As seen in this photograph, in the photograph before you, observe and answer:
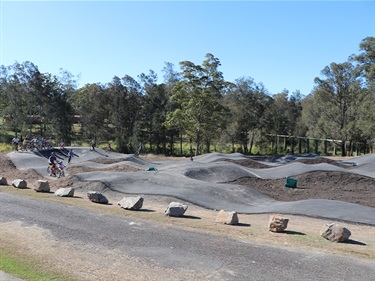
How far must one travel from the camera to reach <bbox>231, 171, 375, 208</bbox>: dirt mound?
61.1 feet

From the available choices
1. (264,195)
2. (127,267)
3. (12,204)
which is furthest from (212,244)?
(264,195)

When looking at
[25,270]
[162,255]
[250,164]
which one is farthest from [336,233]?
[250,164]

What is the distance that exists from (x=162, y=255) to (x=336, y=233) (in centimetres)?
516

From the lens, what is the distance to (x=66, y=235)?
32.0ft

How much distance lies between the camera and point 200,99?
43.4 m

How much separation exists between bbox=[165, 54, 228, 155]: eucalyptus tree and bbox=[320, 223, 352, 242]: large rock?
34.2 meters

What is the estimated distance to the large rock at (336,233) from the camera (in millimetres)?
9656

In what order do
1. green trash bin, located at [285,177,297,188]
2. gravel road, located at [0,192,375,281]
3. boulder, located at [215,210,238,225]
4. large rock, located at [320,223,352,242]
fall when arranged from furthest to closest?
1. green trash bin, located at [285,177,297,188]
2. boulder, located at [215,210,238,225]
3. large rock, located at [320,223,352,242]
4. gravel road, located at [0,192,375,281]

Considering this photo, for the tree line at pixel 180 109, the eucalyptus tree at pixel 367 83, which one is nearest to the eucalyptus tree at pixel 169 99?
the tree line at pixel 180 109

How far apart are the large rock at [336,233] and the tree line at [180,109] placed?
34226 millimetres

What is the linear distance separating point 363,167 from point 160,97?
3190cm

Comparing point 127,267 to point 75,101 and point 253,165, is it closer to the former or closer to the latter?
point 253,165

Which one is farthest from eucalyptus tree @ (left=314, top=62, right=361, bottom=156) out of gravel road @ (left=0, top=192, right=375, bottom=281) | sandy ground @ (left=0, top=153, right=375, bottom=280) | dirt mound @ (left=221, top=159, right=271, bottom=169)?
gravel road @ (left=0, top=192, right=375, bottom=281)

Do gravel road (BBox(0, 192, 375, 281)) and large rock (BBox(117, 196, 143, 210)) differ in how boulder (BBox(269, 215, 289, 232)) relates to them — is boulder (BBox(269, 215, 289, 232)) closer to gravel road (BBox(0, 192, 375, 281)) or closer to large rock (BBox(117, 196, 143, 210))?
gravel road (BBox(0, 192, 375, 281))
